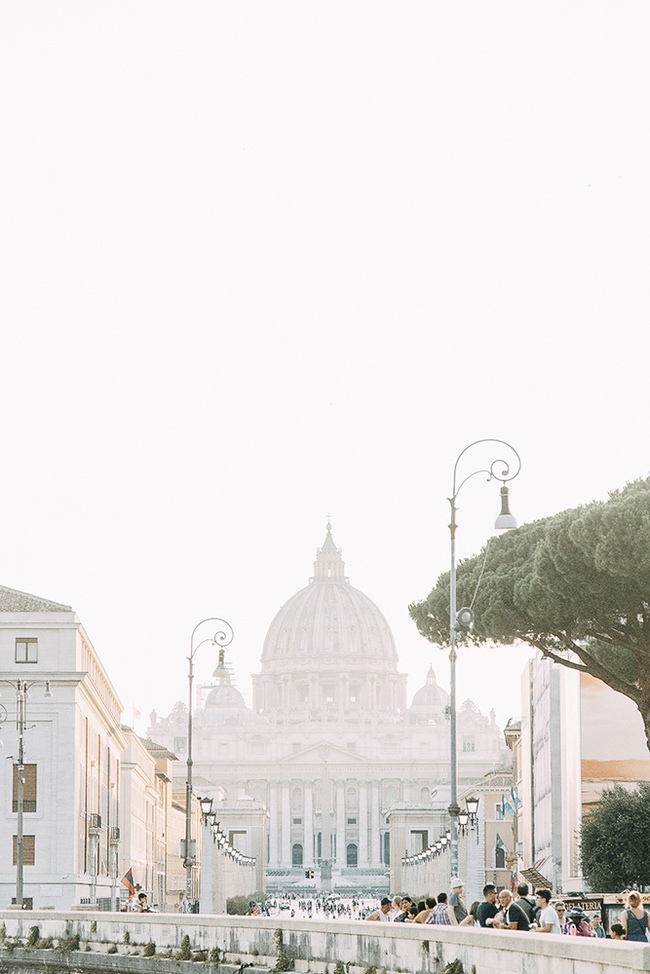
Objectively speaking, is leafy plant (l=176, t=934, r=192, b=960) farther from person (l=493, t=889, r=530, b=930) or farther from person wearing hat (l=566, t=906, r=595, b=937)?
person (l=493, t=889, r=530, b=930)

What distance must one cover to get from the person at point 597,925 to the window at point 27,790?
32.6 metres

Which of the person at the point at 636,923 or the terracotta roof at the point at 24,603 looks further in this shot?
the terracotta roof at the point at 24,603

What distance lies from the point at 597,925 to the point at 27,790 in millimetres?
34414

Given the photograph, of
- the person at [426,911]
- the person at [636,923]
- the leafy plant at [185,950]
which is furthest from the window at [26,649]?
the person at [636,923]

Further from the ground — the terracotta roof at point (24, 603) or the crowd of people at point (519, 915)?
the terracotta roof at point (24, 603)

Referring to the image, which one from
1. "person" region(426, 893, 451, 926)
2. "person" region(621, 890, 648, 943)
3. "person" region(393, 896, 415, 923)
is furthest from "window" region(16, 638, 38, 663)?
"person" region(621, 890, 648, 943)

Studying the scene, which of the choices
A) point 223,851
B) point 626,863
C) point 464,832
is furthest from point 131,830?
point 626,863

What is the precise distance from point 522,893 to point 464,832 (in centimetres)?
3114

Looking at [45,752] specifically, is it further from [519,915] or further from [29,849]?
[519,915]

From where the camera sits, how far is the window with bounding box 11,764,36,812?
187 feet

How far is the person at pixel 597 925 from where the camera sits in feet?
79.5

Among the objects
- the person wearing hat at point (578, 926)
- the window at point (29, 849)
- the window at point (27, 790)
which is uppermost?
the window at point (27, 790)

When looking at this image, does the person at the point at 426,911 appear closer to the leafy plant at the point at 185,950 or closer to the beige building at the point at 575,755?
the leafy plant at the point at 185,950

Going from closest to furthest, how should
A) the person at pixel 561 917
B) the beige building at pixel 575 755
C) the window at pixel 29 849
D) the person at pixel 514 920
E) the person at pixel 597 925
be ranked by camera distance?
the person at pixel 514 920 → the person at pixel 561 917 → the person at pixel 597 925 → the beige building at pixel 575 755 → the window at pixel 29 849
